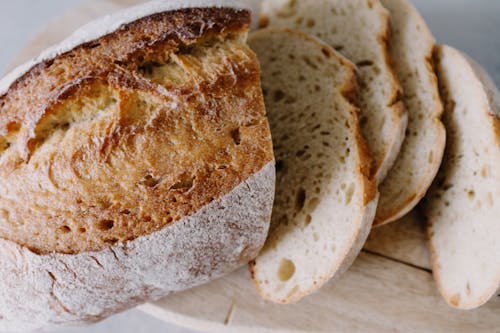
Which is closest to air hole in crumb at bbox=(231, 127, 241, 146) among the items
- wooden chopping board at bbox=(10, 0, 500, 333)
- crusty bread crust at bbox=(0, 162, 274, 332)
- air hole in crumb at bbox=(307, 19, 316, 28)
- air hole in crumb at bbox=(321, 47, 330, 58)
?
crusty bread crust at bbox=(0, 162, 274, 332)

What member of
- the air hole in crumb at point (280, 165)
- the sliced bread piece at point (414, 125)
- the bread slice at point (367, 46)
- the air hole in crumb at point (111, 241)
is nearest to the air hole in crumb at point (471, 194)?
the sliced bread piece at point (414, 125)

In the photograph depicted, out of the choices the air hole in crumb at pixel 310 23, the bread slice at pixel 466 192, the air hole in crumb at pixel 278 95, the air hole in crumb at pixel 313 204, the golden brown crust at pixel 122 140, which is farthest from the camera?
the air hole in crumb at pixel 310 23

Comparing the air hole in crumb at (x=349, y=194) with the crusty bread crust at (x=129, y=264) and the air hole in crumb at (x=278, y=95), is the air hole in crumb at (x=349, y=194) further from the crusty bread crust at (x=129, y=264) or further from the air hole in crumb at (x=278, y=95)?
the air hole in crumb at (x=278, y=95)

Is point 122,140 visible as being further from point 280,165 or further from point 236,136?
point 280,165

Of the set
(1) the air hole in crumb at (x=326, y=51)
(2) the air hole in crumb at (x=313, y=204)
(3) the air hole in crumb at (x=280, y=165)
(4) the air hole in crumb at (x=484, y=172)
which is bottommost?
(4) the air hole in crumb at (x=484, y=172)

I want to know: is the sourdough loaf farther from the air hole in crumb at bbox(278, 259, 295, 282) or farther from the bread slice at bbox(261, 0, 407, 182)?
the bread slice at bbox(261, 0, 407, 182)

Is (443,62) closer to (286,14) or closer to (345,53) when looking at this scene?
(345,53)
